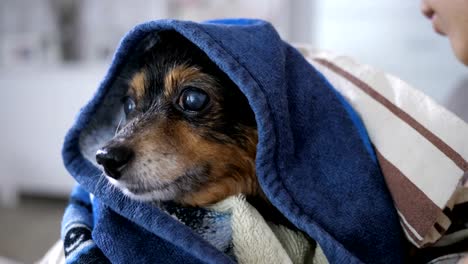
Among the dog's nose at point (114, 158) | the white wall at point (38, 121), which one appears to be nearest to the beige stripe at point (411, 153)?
the dog's nose at point (114, 158)

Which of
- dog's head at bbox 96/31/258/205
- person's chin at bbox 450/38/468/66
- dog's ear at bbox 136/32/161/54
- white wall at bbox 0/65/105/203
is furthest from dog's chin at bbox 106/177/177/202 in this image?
white wall at bbox 0/65/105/203

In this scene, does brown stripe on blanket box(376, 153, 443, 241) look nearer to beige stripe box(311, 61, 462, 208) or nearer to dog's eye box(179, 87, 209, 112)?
beige stripe box(311, 61, 462, 208)

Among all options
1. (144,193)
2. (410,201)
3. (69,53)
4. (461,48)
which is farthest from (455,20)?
(69,53)

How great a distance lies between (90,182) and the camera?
0.71 meters

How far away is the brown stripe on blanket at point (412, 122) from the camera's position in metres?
0.70

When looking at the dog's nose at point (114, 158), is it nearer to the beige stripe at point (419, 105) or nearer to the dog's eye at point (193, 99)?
the dog's eye at point (193, 99)

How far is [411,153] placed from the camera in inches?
27.8

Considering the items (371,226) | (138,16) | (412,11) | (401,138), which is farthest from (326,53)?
(138,16)

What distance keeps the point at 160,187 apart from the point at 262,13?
5.56 feet

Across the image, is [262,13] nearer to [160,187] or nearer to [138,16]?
[138,16]

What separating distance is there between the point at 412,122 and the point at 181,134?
14.0 inches

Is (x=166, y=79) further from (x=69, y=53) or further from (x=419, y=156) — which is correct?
(x=69, y=53)

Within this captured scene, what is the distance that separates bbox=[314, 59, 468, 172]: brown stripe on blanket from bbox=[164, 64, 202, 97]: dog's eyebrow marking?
264mm

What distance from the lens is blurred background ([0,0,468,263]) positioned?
82.8 inches
